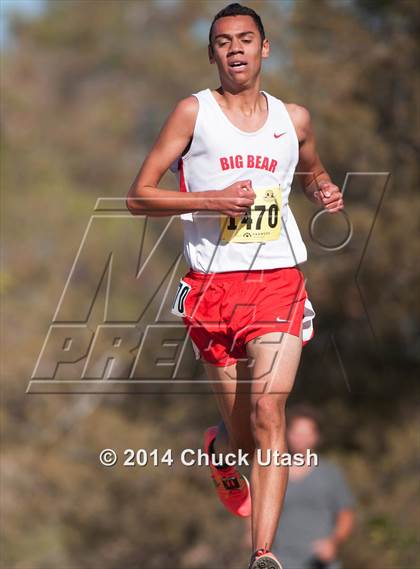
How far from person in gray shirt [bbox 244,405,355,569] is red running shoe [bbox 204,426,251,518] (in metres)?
1.11

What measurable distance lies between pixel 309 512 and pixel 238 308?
2.87 metres

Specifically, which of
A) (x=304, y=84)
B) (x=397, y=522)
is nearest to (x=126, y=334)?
(x=304, y=84)

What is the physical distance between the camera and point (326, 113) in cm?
1823

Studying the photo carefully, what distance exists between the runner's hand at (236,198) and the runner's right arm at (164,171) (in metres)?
0.06

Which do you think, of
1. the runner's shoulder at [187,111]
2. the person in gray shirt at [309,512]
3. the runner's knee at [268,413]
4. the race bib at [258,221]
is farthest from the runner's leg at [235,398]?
the person in gray shirt at [309,512]

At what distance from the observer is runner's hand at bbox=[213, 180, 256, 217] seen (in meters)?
5.77

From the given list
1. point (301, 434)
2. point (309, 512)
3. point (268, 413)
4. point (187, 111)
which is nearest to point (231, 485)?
point (301, 434)

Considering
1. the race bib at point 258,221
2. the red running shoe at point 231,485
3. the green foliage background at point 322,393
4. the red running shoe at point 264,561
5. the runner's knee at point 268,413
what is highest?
the race bib at point 258,221

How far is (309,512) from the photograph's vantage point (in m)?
8.54

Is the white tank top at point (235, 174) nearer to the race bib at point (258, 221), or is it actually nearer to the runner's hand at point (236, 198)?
the race bib at point (258, 221)

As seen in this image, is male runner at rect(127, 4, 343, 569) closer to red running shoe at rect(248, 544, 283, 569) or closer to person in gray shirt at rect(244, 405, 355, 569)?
red running shoe at rect(248, 544, 283, 569)

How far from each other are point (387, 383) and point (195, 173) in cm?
1367

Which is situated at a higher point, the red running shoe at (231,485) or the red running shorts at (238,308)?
the red running shorts at (238,308)

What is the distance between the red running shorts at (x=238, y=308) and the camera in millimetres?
6117
